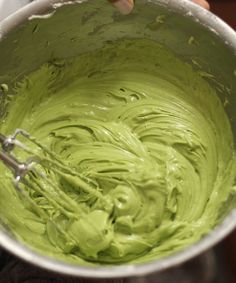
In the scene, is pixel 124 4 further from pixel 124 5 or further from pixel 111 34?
pixel 111 34

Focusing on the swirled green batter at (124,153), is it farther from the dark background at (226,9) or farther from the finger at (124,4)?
the dark background at (226,9)

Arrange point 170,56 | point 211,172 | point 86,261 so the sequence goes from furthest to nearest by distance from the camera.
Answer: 1. point 170,56
2. point 211,172
3. point 86,261

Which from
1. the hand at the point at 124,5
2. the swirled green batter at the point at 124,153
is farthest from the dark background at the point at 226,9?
the hand at the point at 124,5

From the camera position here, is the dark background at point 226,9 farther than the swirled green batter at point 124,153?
Yes

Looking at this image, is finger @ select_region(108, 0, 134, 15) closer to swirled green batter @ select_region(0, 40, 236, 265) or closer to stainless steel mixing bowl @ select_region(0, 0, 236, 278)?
stainless steel mixing bowl @ select_region(0, 0, 236, 278)

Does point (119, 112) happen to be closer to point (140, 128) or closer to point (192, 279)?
point (140, 128)

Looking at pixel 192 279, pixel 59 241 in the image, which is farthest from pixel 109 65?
pixel 192 279

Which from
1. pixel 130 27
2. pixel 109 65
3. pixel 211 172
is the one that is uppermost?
pixel 130 27
